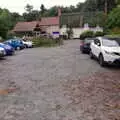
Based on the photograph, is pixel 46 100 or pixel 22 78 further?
pixel 22 78

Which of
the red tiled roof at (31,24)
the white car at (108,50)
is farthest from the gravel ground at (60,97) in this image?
the red tiled roof at (31,24)

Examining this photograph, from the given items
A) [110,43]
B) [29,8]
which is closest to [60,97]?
[110,43]

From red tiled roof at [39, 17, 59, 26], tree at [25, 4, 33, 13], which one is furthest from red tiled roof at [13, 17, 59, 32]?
tree at [25, 4, 33, 13]

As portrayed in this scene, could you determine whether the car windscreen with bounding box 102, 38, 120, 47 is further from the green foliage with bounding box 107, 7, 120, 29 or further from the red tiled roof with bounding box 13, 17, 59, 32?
the red tiled roof with bounding box 13, 17, 59, 32

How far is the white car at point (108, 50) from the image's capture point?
15.1m

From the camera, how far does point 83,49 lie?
25.4m

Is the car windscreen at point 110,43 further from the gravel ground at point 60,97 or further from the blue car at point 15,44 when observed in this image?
the blue car at point 15,44

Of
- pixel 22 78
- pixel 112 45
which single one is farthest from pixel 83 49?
pixel 22 78

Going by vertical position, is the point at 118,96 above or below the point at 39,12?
→ below

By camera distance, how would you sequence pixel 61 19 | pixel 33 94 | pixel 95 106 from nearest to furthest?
1. pixel 95 106
2. pixel 33 94
3. pixel 61 19

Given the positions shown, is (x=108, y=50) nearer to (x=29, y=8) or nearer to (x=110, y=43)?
(x=110, y=43)

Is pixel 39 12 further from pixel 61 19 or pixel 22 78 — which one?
pixel 22 78

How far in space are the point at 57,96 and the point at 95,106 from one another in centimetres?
154

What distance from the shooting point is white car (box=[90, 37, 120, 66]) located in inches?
596
